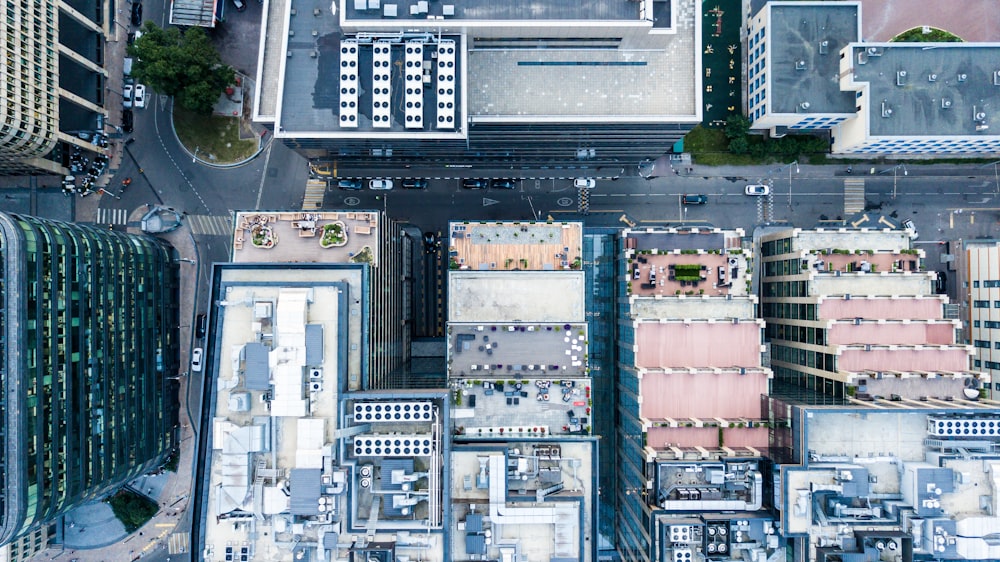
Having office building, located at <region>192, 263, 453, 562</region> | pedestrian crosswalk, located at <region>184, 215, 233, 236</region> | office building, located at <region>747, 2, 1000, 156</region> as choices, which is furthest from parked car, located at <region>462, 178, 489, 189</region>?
office building, located at <region>747, 2, 1000, 156</region>

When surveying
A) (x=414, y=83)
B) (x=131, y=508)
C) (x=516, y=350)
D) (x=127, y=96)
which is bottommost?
(x=131, y=508)

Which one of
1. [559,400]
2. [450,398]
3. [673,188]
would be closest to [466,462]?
[450,398]

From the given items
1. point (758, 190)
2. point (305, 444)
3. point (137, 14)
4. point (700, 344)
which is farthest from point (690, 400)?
point (137, 14)

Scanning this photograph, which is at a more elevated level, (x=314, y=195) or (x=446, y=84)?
(x=446, y=84)

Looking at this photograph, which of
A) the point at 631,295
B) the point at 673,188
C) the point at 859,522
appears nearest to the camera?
the point at 859,522

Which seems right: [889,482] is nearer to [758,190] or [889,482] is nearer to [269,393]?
[758,190]

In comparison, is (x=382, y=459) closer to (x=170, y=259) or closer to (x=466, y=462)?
(x=466, y=462)
